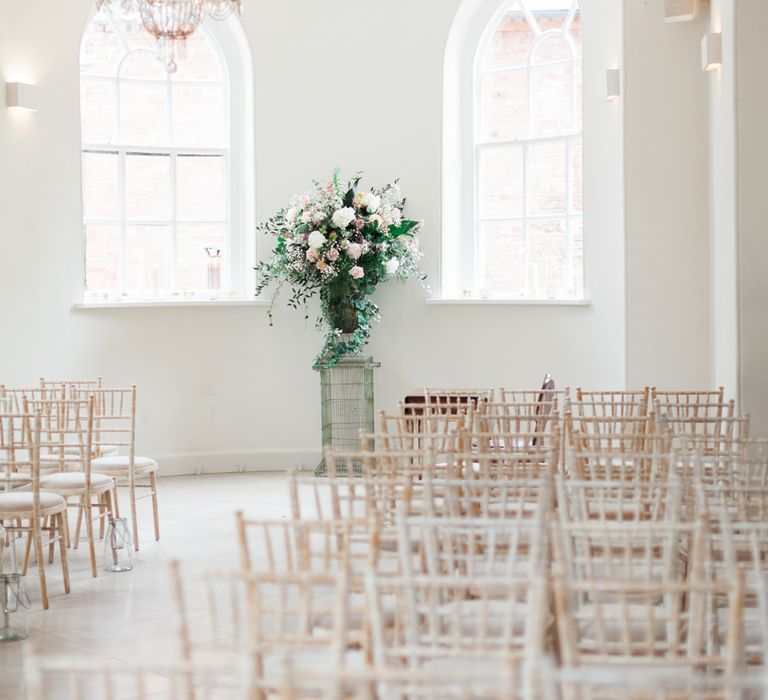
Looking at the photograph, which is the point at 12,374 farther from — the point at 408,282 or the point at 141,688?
the point at 141,688

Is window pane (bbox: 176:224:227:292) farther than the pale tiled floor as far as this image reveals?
Yes

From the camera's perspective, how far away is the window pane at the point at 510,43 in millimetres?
9578

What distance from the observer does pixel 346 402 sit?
30.5ft

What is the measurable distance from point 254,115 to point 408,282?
1966 millimetres

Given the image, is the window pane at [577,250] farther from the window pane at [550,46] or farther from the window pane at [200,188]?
the window pane at [200,188]

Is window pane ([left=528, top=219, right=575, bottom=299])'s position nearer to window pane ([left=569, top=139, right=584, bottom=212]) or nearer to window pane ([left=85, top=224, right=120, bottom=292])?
window pane ([left=569, top=139, right=584, bottom=212])

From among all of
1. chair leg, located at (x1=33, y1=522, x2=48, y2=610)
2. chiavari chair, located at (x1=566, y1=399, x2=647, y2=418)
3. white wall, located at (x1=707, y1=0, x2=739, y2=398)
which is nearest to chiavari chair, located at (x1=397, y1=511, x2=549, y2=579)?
chiavari chair, located at (x1=566, y1=399, x2=647, y2=418)

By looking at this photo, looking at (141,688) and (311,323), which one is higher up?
(311,323)

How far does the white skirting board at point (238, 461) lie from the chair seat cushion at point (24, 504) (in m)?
3.75

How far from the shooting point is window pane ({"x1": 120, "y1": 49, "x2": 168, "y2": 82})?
9.66 meters

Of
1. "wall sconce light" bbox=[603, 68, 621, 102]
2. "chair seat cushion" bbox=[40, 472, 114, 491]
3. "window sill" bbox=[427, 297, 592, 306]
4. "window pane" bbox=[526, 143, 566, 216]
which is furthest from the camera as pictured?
"window pane" bbox=[526, 143, 566, 216]

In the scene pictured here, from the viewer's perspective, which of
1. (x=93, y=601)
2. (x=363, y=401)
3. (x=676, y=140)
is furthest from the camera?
(x=363, y=401)

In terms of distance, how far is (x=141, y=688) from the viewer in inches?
75.0

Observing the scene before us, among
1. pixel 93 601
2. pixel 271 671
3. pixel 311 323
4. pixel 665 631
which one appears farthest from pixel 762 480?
pixel 311 323
